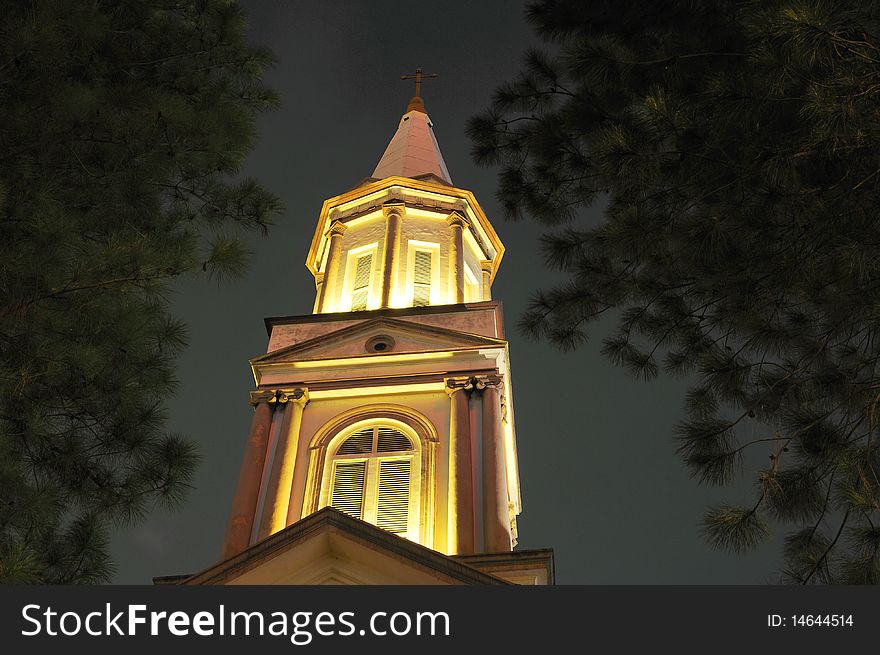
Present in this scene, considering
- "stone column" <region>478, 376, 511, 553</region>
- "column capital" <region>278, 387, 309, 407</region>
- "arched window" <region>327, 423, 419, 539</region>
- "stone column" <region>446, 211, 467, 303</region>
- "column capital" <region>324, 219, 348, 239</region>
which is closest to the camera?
"stone column" <region>478, 376, 511, 553</region>

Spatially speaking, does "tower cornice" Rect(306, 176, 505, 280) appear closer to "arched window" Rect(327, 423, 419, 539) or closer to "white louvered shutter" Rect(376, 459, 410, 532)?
"arched window" Rect(327, 423, 419, 539)

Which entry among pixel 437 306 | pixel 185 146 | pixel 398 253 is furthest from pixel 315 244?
pixel 185 146

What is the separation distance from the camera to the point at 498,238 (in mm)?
27906

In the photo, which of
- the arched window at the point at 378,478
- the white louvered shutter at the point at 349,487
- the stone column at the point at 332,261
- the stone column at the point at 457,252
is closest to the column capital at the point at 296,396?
the arched window at the point at 378,478

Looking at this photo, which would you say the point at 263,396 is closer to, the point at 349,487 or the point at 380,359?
the point at 380,359

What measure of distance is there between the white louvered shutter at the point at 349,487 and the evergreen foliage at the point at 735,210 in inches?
359

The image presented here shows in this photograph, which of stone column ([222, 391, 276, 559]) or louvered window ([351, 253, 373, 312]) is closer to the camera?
stone column ([222, 391, 276, 559])

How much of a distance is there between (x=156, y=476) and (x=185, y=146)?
3191mm

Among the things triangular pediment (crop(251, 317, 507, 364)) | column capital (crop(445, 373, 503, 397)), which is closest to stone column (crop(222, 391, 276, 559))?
triangular pediment (crop(251, 317, 507, 364))

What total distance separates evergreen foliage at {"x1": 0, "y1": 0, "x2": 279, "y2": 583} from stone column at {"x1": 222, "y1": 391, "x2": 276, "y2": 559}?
9.73m

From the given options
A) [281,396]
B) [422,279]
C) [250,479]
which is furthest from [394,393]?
[422,279]

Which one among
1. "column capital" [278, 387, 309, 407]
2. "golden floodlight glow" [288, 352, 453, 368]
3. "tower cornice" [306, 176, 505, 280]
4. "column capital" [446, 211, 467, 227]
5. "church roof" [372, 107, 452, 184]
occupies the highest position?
"church roof" [372, 107, 452, 184]

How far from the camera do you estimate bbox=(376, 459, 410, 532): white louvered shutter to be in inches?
737

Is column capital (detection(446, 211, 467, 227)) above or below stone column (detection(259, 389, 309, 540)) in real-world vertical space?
above
